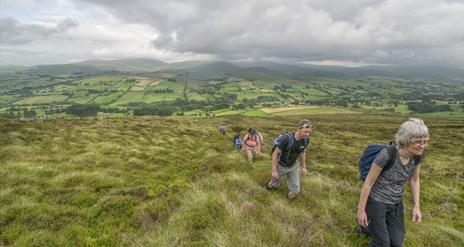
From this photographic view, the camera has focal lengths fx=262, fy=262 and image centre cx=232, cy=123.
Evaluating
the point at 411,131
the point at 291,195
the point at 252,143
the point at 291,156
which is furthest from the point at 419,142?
the point at 252,143

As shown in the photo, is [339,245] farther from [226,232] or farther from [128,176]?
[128,176]

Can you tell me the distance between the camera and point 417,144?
13.8ft

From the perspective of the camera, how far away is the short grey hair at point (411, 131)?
4145mm

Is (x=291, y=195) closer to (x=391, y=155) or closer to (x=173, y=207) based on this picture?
(x=173, y=207)

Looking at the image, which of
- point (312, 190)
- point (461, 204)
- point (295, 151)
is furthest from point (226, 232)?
point (461, 204)

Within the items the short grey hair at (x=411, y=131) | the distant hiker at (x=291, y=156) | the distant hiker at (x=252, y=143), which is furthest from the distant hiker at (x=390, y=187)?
the distant hiker at (x=252, y=143)

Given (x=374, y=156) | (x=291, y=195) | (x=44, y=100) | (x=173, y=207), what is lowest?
(x=44, y=100)

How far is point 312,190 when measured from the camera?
849 cm

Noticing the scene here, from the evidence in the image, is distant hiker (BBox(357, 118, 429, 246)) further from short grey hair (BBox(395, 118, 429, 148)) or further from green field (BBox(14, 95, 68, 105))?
green field (BBox(14, 95, 68, 105))

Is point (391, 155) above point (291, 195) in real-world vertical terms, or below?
above

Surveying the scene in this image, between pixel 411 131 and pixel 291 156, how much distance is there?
→ 4084 millimetres

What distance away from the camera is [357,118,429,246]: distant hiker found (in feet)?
14.3

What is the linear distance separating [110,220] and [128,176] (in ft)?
15.6

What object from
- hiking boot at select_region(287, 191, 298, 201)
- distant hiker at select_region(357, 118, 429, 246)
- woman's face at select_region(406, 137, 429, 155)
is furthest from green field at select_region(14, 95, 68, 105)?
woman's face at select_region(406, 137, 429, 155)
